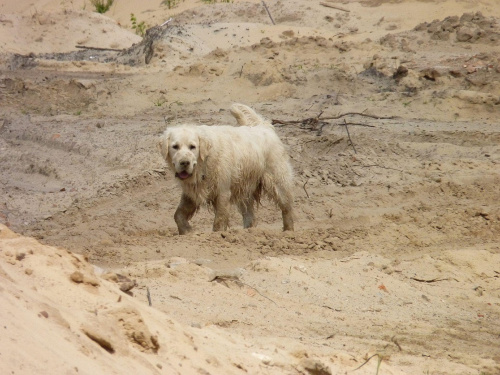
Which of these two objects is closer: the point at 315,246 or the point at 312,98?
the point at 315,246

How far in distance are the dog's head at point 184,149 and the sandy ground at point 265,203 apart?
0.91m

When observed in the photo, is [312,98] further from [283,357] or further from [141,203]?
[283,357]

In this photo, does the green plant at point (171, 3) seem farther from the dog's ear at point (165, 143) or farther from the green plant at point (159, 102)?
the dog's ear at point (165, 143)

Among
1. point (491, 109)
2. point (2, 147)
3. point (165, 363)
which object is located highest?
point (165, 363)

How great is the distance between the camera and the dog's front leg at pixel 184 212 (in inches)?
461

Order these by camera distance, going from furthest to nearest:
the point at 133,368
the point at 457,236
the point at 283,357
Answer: the point at 457,236, the point at 283,357, the point at 133,368

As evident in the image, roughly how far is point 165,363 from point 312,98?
13.5 metres

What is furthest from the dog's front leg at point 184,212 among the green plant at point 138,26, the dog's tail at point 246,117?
the green plant at point 138,26

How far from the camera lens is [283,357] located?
5910 mm

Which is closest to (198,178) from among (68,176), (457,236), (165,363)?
(457,236)

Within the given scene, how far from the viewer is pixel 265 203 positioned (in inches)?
557

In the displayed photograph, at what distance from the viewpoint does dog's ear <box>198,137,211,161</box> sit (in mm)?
11250

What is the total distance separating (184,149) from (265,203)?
3.37 metres

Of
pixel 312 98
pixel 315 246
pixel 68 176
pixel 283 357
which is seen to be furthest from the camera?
pixel 312 98
